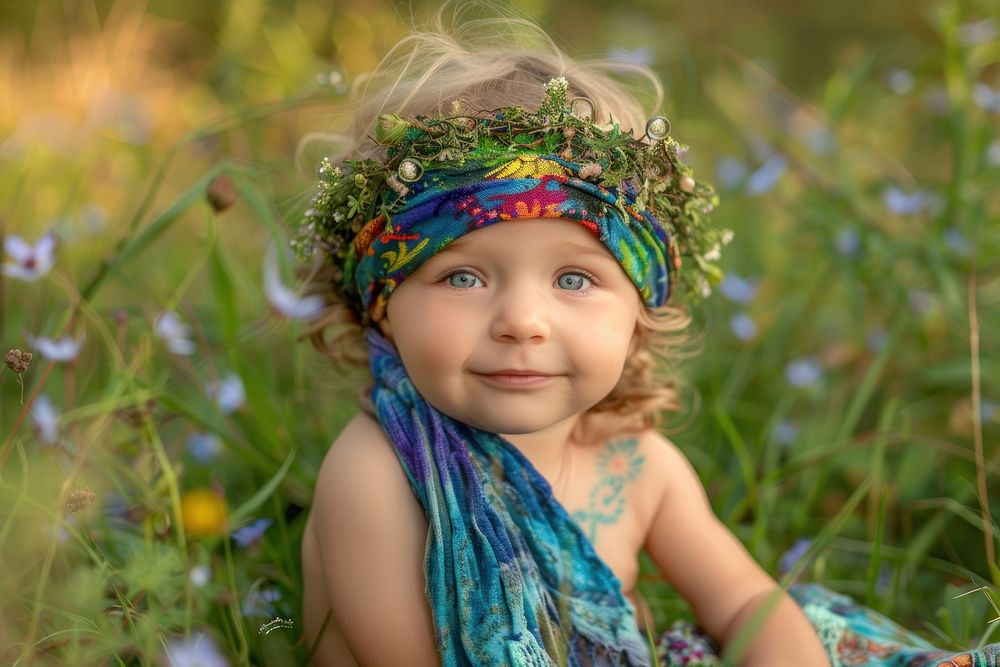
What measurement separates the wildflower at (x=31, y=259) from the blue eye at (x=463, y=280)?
0.92 meters

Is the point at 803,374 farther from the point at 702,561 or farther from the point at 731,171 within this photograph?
the point at 702,561

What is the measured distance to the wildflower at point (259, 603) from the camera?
6.11 ft

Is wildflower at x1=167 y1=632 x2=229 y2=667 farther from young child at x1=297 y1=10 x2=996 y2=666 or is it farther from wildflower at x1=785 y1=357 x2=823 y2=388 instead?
wildflower at x1=785 y1=357 x2=823 y2=388

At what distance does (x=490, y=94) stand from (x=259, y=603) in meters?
1.03

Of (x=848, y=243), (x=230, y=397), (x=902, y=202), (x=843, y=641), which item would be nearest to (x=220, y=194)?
(x=230, y=397)

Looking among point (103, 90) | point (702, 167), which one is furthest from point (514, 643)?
point (103, 90)

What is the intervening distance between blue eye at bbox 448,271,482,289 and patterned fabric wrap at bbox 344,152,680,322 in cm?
6

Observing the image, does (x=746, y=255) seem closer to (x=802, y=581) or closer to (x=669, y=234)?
(x=802, y=581)

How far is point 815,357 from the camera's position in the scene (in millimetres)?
3055

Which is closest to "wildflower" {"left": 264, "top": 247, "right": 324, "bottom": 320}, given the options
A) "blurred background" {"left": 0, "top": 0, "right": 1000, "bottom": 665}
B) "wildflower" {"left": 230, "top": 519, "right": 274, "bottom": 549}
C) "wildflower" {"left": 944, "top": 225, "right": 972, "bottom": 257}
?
"blurred background" {"left": 0, "top": 0, "right": 1000, "bottom": 665}

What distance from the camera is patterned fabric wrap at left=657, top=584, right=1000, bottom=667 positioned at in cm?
184

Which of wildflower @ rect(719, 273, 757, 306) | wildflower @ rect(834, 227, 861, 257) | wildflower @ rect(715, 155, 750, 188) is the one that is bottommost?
wildflower @ rect(719, 273, 757, 306)

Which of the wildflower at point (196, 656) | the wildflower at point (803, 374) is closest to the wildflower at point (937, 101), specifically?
the wildflower at point (803, 374)

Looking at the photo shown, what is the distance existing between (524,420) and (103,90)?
10.1 feet
